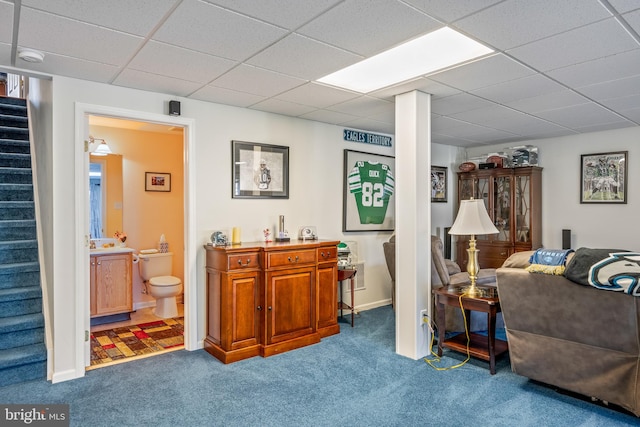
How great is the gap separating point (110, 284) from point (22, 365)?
1.62m

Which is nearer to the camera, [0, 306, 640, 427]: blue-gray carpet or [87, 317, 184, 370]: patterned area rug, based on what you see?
[0, 306, 640, 427]: blue-gray carpet

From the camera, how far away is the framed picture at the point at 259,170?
156 inches

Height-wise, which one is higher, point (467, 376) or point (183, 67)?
point (183, 67)

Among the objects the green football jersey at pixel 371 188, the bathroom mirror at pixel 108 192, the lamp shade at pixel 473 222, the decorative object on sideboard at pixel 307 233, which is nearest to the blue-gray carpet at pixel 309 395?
the lamp shade at pixel 473 222

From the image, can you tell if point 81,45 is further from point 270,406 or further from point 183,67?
point 270,406

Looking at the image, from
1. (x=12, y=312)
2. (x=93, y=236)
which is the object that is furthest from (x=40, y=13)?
(x=93, y=236)

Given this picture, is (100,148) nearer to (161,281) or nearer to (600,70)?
(161,281)

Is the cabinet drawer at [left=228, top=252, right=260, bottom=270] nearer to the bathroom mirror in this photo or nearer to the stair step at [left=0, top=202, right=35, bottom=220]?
the stair step at [left=0, top=202, right=35, bottom=220]

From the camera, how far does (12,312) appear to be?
3.40m

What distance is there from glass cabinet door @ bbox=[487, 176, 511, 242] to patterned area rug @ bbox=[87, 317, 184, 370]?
4.44 m

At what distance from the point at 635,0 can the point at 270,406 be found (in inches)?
119

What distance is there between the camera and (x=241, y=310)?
11.4 ft

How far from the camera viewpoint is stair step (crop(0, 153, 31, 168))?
13.5 feet

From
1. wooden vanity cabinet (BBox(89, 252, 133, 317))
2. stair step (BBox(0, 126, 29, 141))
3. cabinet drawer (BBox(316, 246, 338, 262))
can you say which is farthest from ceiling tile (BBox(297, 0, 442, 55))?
stair step (BBox(0, 126, 29, 141))
